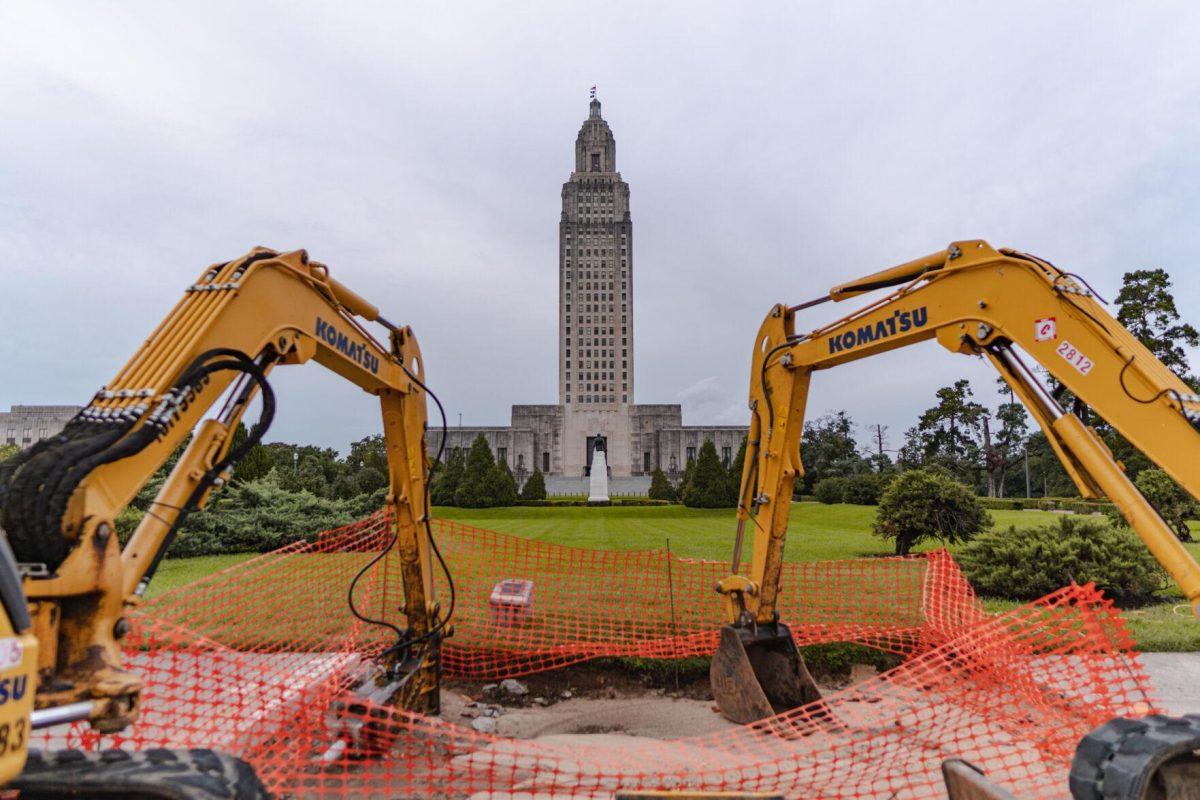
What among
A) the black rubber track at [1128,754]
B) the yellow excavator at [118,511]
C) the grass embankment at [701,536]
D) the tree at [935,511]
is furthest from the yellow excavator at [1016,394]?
the tree at [935,511]

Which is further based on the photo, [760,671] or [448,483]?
[448,483]

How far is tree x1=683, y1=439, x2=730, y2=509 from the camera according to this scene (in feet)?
102

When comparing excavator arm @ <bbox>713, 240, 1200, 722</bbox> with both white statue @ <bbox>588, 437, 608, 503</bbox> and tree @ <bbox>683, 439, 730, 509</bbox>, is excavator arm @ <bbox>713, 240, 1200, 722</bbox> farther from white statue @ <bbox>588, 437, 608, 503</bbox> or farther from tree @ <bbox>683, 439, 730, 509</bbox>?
white statue @ <bbox>588, 437, 608, 503</bbox>

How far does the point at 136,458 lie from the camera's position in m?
2.48

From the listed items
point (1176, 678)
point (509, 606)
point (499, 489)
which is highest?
point (499, 489)

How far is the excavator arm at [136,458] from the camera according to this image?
84.6 inches

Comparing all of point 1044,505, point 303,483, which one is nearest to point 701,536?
point 303,483

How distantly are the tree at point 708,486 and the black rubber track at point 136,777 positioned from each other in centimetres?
2946

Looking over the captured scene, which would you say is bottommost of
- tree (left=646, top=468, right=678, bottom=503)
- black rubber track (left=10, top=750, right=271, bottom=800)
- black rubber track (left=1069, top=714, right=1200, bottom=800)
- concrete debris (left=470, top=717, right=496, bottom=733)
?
concrete debris (left=470, top=717, right=496, bottom=733)

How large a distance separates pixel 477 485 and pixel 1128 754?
31.2 meters

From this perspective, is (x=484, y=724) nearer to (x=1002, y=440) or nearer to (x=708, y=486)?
(x=708, y=486)

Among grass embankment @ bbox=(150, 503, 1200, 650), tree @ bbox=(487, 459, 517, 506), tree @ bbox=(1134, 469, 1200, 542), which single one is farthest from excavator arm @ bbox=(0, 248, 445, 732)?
tree @ bbox=(487, 459, 517, 506)

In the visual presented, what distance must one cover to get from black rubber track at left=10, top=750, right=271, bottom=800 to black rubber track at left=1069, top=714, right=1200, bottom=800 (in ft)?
11.6

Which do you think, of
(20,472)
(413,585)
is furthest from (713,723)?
(20,472)
